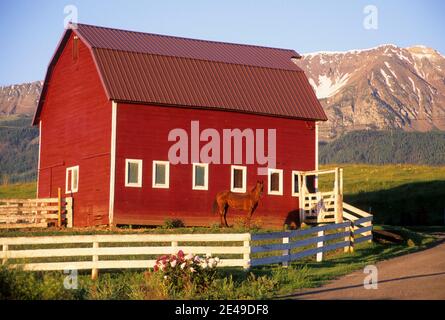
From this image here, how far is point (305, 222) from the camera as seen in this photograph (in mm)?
43125

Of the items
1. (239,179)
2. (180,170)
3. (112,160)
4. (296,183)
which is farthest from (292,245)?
(296,183)

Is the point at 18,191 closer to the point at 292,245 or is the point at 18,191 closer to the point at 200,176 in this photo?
the point at 200,176

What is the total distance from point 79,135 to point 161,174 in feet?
15.1

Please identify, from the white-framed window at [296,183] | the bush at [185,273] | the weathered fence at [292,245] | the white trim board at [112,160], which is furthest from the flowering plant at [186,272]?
the white-framed window at [296,183]

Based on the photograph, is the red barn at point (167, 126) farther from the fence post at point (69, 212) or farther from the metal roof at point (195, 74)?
the fence post at point (69, 212)

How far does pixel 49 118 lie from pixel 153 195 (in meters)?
8.80

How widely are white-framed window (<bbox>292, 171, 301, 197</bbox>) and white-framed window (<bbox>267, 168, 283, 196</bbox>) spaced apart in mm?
717

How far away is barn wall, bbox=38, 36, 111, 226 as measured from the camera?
1585 inches

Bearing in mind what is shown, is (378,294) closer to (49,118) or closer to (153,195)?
(153,195)

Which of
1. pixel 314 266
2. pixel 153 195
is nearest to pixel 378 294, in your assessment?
pixel 314 266

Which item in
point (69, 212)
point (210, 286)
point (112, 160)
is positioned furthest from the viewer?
point (69, 212)

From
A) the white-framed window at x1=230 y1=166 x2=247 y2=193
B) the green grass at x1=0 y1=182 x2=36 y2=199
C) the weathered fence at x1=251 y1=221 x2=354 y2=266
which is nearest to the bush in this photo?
the weathered fence at x1=251 y1=221 x2=354 y2=266

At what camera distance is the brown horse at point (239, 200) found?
129 feet

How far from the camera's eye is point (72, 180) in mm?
43062
